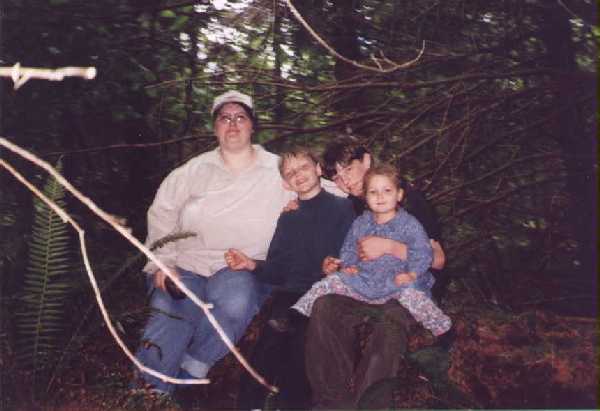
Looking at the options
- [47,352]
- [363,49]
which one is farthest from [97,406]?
[363,49]

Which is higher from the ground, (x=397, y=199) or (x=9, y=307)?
(x=397, y=199)

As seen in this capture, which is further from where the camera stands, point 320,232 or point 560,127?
point 560,127

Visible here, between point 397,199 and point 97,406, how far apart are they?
5.64 feet

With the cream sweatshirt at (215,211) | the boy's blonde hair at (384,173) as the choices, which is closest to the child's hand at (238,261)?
the cream sweatshirt at (215,211)

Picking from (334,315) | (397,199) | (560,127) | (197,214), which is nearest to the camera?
(334,315)

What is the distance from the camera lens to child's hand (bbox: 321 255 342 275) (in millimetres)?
3076

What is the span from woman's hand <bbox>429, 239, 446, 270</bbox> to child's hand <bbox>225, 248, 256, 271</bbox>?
0.91 meters

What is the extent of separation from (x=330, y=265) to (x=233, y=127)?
3.12 ft

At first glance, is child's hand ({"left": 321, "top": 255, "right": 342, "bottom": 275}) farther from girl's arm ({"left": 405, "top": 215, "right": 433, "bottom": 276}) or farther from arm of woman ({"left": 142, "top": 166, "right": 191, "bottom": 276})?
arm of woman ({"left": 142, "top": 166, "right": 191, "bottom": 276})

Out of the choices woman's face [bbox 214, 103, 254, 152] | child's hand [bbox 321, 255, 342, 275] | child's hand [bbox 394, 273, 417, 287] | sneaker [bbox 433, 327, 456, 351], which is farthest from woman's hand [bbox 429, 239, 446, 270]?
woman's face [bbox 214, 103, 254, 152]

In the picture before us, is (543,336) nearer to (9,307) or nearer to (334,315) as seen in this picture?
(334,315)

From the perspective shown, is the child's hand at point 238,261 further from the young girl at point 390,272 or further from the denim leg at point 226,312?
the young girl at point 390,272

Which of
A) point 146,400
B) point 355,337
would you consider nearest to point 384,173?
point 355,337

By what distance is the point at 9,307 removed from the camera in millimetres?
3152
